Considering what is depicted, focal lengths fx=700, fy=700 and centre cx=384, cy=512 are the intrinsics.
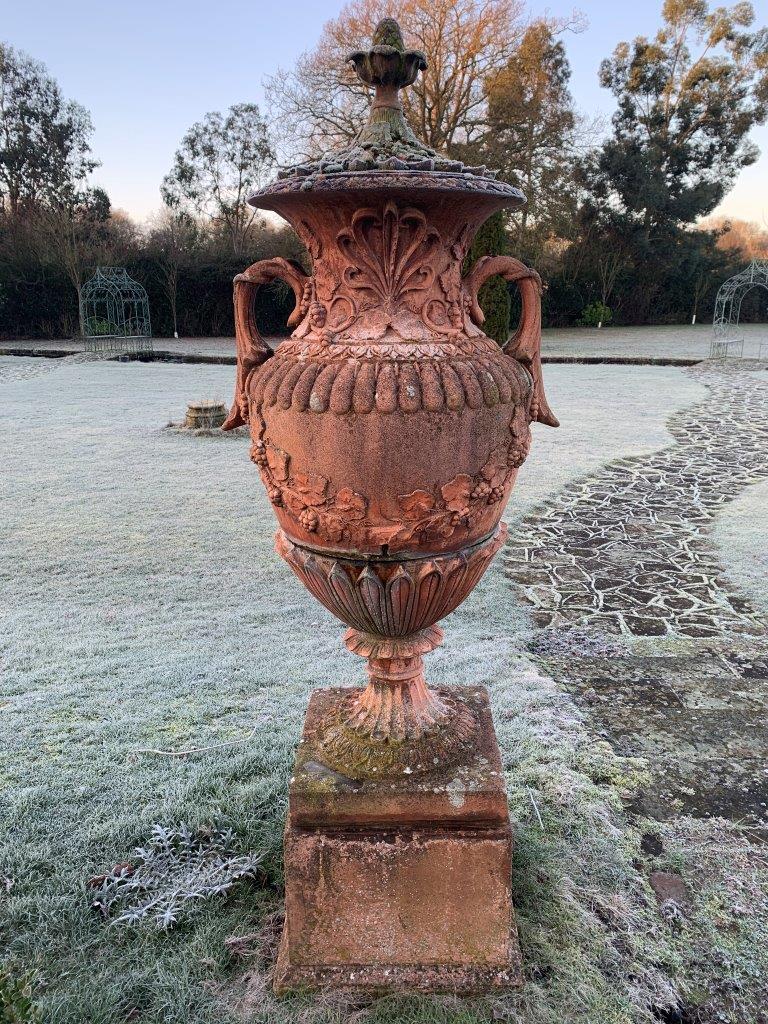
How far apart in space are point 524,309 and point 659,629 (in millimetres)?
2489

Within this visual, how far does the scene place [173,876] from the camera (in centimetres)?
215

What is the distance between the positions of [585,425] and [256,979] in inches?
335

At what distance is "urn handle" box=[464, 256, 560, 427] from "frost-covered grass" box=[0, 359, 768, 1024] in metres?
1.44

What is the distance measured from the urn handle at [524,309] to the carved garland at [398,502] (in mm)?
183

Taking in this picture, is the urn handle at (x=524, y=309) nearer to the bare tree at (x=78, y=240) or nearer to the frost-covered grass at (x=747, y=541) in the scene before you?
the frost-covered grass at (x=747, y=541)

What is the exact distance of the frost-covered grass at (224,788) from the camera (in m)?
1.81

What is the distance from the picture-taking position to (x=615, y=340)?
2027cm

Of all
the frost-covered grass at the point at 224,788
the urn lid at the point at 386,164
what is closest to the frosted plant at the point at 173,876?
the frost-covered grass at the point at 224,788

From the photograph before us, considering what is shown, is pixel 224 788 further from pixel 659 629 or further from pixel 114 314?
pixel 114 314

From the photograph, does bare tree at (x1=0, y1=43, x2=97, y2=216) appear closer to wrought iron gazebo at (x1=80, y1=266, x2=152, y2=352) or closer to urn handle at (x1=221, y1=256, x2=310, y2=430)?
wrought iron gazebo at (x1=80, y1=266, x2=152, y2=352)

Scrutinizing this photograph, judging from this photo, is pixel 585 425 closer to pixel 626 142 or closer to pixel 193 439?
pixel 193 439

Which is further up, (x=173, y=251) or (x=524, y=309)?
(x=173, y=251)

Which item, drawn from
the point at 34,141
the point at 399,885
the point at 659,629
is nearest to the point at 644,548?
the point at 659,629

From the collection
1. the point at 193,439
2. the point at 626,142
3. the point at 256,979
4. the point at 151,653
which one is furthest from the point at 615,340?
the point at 256,979
